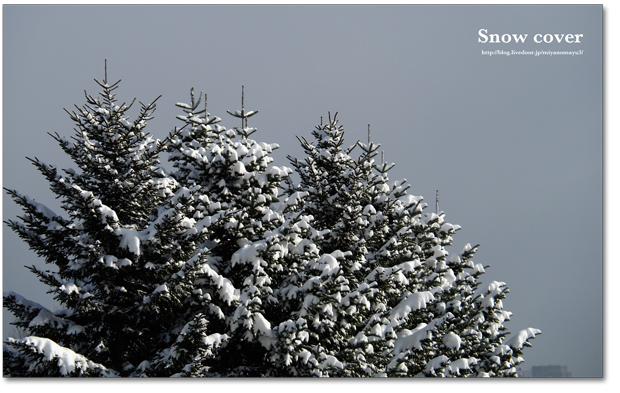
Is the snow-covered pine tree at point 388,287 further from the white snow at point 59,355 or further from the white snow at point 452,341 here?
the white snow at point 59,355

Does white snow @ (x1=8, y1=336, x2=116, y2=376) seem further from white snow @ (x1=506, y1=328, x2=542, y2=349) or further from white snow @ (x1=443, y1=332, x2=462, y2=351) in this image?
white snow @ (x1=506, y1=328, x2=542, y2=349)

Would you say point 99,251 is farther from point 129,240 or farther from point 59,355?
point 59,355

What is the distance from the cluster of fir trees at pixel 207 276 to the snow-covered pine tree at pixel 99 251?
1.3 inches

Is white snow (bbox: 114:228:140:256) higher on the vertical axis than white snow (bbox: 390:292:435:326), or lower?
higher

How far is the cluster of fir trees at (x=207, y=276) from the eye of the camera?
12.1 m

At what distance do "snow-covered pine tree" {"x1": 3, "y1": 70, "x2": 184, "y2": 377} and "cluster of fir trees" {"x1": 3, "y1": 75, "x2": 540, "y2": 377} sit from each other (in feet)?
0.11

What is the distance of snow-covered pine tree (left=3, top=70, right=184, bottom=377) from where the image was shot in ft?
38.6

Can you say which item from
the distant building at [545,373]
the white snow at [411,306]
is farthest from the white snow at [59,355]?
the distant building at [545,373]

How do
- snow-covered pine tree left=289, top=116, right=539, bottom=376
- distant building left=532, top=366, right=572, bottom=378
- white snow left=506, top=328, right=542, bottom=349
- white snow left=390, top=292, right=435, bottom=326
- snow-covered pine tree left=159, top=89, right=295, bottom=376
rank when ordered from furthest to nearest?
white snow left=506, top=328, right=542, bottom=349, white snow left=390, top=292, right=435, bottom=326, snow-covered pine tree left=289, top=116, right=539, bottom=376, snow-covered pine tree left=159, top=89, right=295, bottom=376, distant building left=532, top=366, right=572, bottom=378

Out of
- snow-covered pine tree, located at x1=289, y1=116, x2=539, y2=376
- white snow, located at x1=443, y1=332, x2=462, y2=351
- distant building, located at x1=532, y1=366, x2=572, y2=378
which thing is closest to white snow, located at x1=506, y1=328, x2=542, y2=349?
snow-covered pine tree, located at x1=289, y1=116, x2=539, y2=376

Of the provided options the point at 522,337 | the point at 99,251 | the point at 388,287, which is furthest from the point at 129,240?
the point at 522,337

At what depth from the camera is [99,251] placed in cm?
1229

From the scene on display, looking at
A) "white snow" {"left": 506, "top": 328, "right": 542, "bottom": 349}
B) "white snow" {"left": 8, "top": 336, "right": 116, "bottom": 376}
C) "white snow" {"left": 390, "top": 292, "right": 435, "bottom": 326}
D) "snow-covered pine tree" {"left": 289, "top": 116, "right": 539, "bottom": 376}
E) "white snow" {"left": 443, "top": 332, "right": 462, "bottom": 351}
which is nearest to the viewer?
"white snow" {"left": 8, "top": 336, "right": 116, "bottom": 376}

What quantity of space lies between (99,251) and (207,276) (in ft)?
8.25
